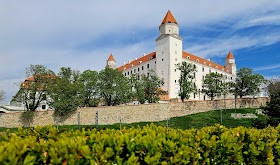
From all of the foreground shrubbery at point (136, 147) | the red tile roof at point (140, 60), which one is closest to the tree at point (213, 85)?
the red tile roof at point (140, 60)

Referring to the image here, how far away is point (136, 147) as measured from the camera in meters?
3.71

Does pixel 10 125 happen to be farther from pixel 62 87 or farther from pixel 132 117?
pixel 132 117

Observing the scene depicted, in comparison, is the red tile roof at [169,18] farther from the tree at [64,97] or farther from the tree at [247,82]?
the tree at [64,97]

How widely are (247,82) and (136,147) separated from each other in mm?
53844

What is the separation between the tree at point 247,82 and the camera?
5341 cm

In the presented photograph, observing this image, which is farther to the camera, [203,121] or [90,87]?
[90,87]

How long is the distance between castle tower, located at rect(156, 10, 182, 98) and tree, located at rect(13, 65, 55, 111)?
28912mm

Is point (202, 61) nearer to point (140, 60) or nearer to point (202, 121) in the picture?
point (140, 60)

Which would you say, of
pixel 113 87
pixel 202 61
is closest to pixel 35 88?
pixel 113 87

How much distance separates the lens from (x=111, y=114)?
42031 millimetres

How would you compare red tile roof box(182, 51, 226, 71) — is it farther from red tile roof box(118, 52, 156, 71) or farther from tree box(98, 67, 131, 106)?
tree box(98, 67, 131, 106)

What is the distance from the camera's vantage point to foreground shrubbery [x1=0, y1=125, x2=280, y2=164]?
3.08 metres

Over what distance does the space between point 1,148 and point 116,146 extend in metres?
1.34

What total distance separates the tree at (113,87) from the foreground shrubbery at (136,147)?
1806 inches
